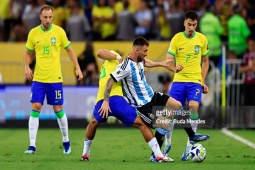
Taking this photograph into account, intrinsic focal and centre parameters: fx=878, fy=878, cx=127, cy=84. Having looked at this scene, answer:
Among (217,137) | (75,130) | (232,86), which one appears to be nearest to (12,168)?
(217,137)

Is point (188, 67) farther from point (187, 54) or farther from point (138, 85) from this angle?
point (138, 85)

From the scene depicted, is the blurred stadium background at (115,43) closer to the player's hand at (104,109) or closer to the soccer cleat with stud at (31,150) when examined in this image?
the soccer cleat with stud at (31,150)

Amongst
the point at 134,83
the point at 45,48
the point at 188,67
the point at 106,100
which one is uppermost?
the point at 45,48

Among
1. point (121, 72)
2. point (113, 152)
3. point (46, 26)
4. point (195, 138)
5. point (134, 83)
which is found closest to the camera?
point (121, 72)

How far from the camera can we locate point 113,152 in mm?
16250

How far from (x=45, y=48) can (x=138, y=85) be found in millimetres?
2648

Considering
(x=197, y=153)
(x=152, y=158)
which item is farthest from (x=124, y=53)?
(x=197, y=153)

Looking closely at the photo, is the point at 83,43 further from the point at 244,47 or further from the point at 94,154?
the point at 94,154

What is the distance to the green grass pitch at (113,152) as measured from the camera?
13.5 meters

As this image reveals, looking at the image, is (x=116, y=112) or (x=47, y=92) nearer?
(x=116, y=112)

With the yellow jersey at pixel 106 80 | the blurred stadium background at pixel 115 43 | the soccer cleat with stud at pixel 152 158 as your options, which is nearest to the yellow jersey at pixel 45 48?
the yellow jersey at pixel 106 80

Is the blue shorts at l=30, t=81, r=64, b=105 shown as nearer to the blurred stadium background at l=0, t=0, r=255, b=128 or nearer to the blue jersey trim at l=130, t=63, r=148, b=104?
the blue jersey trim at l=130, t=63, r=148, b=104

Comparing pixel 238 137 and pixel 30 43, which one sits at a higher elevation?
pixel 30 43

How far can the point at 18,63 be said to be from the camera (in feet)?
83.5
